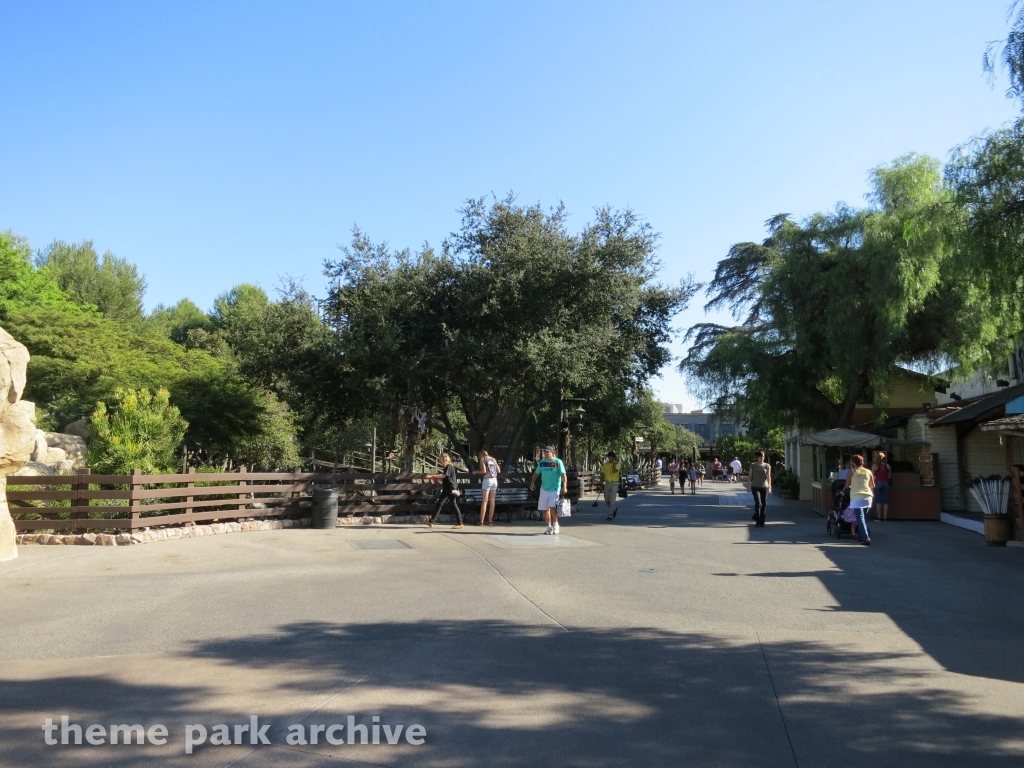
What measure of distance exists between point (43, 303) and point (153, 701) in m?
40.9

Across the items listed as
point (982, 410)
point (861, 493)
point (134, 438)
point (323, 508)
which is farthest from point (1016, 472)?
point (134, 438)

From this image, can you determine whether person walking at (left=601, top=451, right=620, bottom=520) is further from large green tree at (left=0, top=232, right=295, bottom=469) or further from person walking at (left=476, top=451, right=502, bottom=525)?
large green tree at (left=0, top=232, right=295, bottom=469)

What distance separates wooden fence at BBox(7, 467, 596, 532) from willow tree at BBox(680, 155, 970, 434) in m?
9.82

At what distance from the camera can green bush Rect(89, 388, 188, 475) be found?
1596 centimetres

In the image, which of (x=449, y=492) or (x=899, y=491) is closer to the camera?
(x=449, y=492)

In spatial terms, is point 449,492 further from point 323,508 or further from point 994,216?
point 994,216

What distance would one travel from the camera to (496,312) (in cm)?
2194

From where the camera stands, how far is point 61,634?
7273 mm

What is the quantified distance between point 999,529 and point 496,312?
1237 cm

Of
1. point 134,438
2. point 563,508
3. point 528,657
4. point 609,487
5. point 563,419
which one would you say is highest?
point 563,419

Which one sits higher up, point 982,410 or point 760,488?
point 982,410

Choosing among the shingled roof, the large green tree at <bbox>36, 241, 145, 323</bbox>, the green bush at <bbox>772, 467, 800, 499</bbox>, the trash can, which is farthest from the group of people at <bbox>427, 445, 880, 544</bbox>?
the large green tree at <bbox>36, 241, 145, 323</bbox>

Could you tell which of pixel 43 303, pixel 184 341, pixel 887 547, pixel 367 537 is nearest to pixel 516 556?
pixel 367 537

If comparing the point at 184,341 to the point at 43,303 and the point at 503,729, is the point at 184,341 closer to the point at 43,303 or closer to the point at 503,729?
the point at 43,303
